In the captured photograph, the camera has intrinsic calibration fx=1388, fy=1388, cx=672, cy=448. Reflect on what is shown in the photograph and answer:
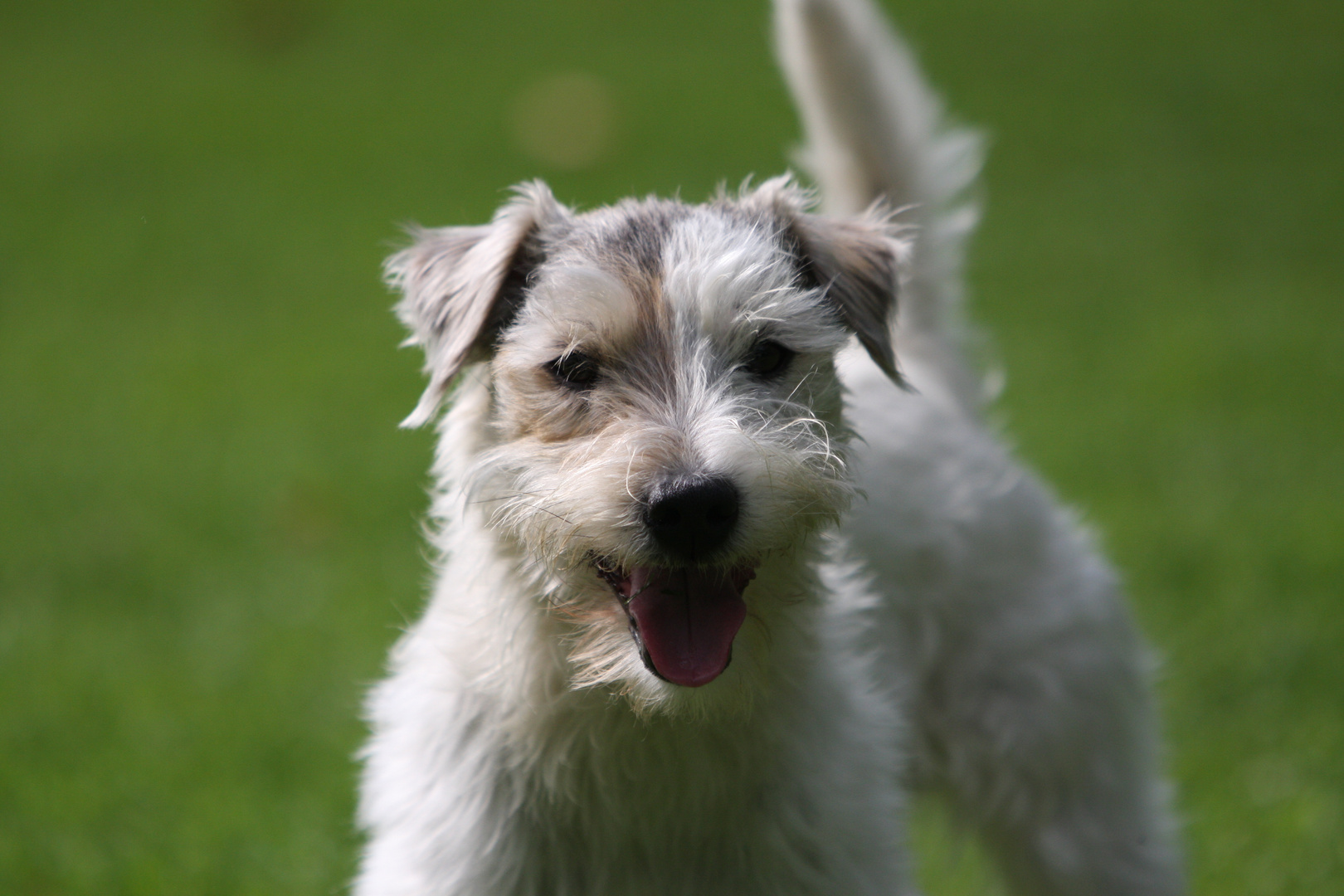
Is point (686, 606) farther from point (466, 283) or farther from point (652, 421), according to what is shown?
point (466, 283)

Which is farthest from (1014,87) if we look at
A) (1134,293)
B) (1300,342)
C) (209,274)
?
(209,274)

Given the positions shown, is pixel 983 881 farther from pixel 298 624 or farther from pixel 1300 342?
pixel 1300 342

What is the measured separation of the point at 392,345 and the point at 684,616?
9036mm

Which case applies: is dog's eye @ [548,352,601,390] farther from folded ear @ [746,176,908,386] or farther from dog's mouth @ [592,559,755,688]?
folded ear @ [746,176,908,386]

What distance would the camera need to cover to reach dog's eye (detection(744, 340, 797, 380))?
3.30 metres

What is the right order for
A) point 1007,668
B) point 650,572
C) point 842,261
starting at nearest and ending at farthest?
point 650,572
point 842,261
point 1007,668

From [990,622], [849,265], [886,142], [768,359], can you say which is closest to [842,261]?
[849,265]

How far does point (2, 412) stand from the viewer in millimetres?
9750

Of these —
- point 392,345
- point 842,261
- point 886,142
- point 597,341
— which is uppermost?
point 392,345

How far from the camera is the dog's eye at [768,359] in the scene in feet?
10.8

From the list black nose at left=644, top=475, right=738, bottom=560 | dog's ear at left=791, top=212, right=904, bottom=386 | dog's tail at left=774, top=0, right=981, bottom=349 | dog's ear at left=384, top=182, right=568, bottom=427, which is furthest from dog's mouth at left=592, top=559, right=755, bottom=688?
dog's tail at left=774, top=0, right=981, bottom=349

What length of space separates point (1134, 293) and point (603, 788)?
35.3 ft

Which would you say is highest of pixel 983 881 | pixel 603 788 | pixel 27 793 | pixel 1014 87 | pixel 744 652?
A: pixel 1014 87

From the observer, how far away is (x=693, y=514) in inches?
113
